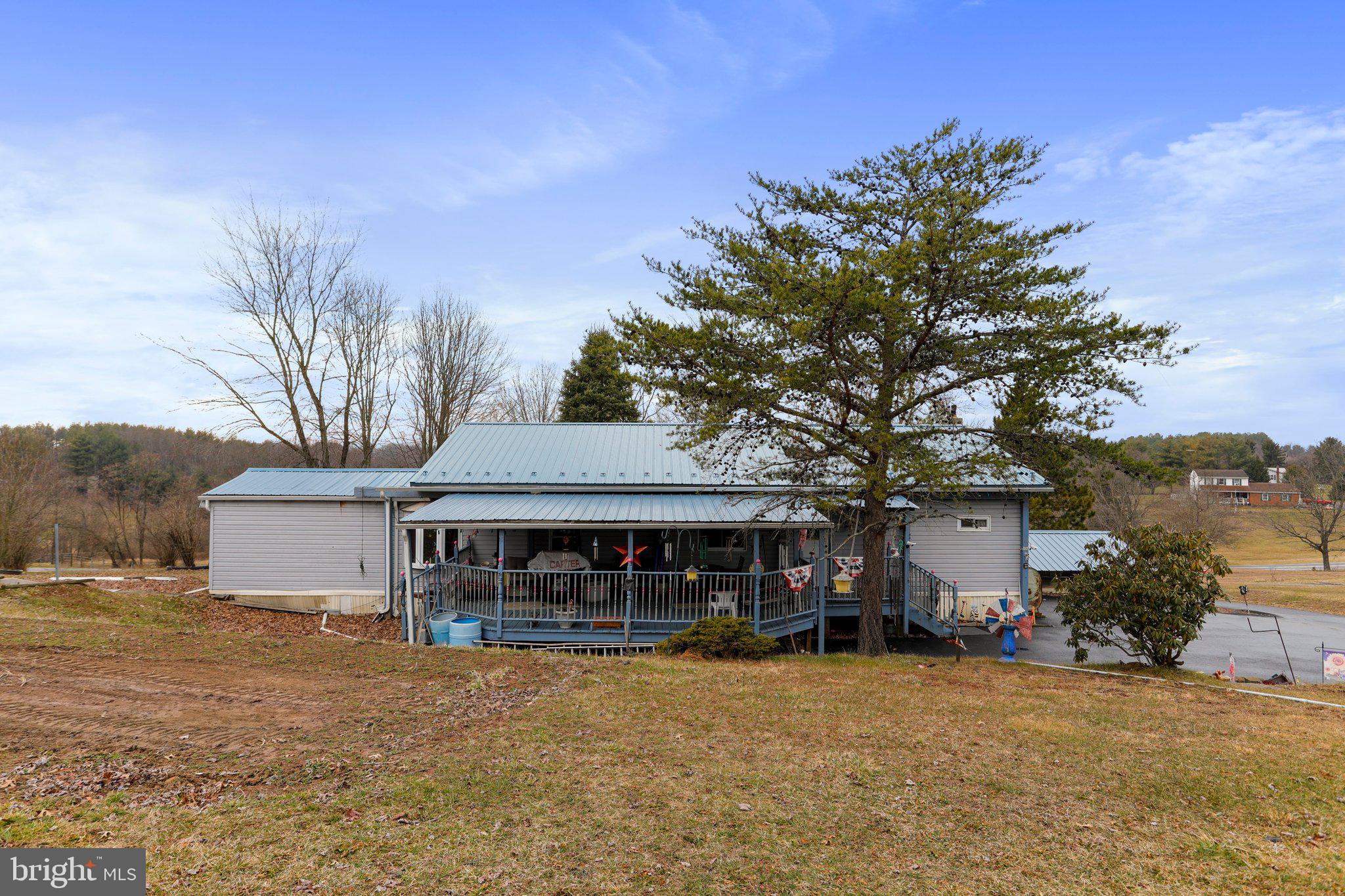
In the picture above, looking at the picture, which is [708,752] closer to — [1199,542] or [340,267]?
[1199,542]

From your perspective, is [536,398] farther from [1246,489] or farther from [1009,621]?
[1246,489]

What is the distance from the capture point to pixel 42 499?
2167 cm

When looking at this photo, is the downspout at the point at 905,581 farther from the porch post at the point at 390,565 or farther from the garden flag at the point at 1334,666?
the porch post at the point at 390,565

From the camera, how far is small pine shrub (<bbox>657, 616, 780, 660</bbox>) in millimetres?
12625

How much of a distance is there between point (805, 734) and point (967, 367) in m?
6.95

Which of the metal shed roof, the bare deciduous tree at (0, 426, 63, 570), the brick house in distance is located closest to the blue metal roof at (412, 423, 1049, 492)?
the metal shed roof

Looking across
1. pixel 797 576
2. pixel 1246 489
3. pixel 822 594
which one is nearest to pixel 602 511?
pixel 797 576

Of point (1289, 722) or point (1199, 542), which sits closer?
point (1289, 722)

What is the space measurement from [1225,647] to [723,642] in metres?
12.6

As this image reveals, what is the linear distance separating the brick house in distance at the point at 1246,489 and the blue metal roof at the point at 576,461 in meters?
73.0

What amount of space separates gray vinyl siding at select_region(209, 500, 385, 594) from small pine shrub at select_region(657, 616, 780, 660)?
9864mm

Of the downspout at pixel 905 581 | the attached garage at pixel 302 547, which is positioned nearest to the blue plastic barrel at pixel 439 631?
the attached garage at pixel 302 547

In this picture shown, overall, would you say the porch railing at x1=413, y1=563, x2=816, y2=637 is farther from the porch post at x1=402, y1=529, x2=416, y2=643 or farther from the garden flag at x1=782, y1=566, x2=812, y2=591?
the garden flag at x1=782, y1=566, x2=812, y2=591

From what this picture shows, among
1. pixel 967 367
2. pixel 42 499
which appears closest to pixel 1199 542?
pixel 967 367
